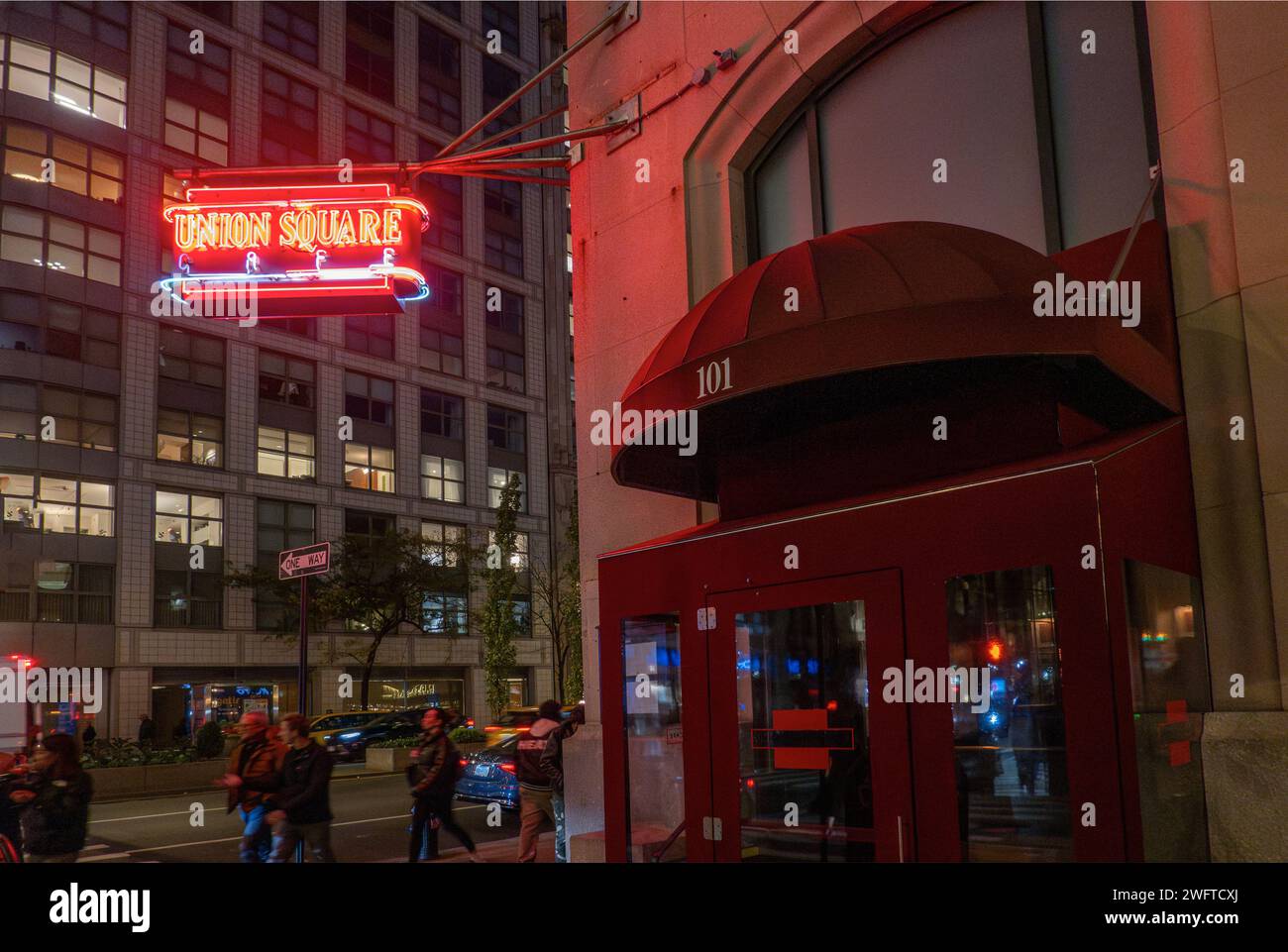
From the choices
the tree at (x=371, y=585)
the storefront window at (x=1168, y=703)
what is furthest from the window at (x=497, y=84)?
the storefront window at (x=1168, y=703)

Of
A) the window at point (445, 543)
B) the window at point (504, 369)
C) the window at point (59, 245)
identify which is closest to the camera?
the window at point (59, 245)

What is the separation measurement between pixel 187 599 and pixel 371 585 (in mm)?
6545

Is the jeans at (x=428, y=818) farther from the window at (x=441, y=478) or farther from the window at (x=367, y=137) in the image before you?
the window at (x=367, y=137)

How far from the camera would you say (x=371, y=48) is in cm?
4738

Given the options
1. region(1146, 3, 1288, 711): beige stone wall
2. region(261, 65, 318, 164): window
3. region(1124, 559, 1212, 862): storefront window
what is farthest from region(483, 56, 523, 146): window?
region(1124, 559, 1212, 862): storefront window

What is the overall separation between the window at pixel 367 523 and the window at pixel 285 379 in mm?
4845

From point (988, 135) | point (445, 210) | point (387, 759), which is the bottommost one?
point (387, 759)

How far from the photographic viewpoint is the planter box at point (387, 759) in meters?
27.4

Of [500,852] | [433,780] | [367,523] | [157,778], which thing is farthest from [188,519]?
[433,780]

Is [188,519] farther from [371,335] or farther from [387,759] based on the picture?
[387,759]

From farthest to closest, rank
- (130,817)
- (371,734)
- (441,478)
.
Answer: (441,478) < (371,734) < (130,817)

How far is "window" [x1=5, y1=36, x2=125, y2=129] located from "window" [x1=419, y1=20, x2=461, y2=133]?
14.5 metres

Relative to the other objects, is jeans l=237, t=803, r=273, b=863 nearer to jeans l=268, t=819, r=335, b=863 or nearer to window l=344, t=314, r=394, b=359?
jeans l=268, t=819, r=335, b=863

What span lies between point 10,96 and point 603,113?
33.3 metres
